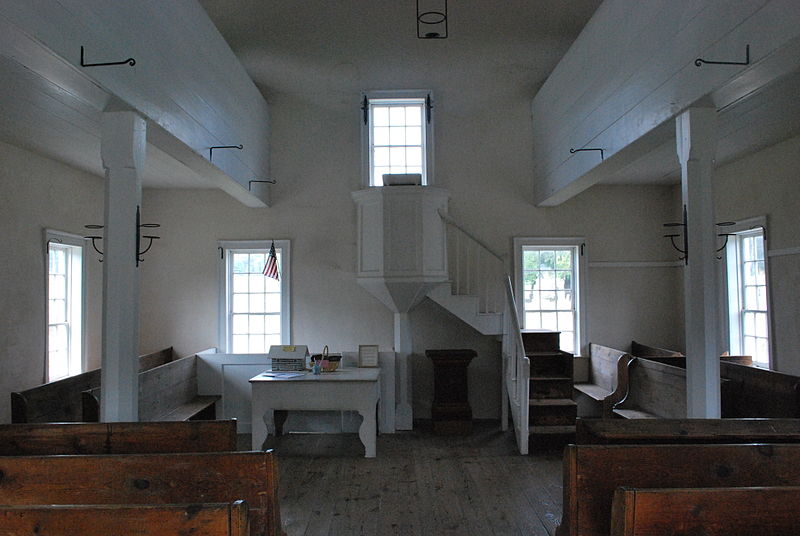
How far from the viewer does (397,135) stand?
23.9ft

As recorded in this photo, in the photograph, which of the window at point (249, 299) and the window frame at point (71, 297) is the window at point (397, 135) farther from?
the window frame at point (71, 297)

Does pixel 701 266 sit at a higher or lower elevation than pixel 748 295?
higher

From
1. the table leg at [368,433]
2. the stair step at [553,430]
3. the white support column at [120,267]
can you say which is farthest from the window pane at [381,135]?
the white support column at [120,267]

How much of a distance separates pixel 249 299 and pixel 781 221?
5943 mm

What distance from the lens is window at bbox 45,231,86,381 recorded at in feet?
19.2

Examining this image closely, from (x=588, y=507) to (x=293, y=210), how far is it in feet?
18.3

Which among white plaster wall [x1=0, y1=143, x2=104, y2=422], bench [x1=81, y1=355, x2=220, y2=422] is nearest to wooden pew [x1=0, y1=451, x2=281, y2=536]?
bench [x1=81, y1=355, x2=220, y2=422]

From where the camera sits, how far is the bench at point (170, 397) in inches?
192

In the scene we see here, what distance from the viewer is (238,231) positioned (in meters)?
7.23

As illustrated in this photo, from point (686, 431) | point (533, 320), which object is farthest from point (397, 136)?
point (686, 431)

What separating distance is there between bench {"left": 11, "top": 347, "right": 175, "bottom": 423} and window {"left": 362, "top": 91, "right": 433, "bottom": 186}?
12.6 feet

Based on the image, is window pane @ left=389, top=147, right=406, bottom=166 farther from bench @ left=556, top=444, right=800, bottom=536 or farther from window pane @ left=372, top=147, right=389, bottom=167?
bench @ left=556, top=444, right=800, bottom=536

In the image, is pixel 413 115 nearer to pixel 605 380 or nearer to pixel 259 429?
pixel 605 380

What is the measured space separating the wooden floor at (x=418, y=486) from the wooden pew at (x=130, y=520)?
7.90 feet
